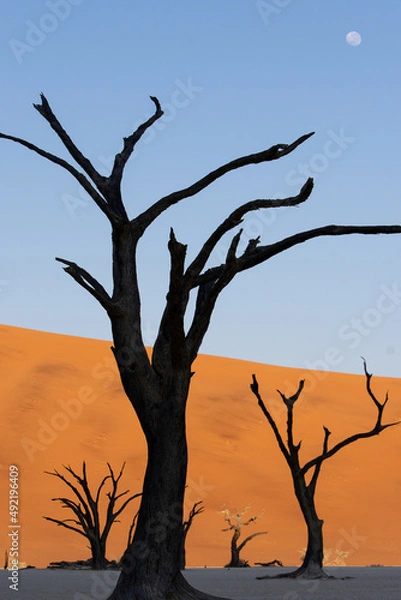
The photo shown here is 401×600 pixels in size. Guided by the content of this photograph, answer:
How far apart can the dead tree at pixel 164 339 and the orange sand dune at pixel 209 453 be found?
16.6 metres

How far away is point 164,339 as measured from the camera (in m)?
9.49

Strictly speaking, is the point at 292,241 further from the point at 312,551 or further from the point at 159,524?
the point at 312,551

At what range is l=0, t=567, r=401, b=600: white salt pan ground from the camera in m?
10.7

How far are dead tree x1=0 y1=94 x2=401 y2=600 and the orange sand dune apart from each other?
16.6 meters

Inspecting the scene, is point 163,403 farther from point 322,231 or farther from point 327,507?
point 327,507

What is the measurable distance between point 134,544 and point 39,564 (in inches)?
A: 641

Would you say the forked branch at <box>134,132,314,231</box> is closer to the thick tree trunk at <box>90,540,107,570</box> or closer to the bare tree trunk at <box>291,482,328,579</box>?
the bare tree trunk at <box>291,482,328,579</box>

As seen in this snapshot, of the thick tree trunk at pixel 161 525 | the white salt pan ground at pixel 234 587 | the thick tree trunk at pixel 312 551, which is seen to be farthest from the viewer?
the thick tree trunk at pixel 312 551

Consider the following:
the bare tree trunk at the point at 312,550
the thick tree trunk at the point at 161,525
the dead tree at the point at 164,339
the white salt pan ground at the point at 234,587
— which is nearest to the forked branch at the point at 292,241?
the dead tree at the point at 164,339

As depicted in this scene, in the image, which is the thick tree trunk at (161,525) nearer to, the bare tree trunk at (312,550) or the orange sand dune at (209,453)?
the bare tree trunk at (312,550)

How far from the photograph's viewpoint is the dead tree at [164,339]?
8.97 meters

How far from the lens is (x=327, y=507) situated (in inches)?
1321

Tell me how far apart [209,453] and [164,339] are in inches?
1110

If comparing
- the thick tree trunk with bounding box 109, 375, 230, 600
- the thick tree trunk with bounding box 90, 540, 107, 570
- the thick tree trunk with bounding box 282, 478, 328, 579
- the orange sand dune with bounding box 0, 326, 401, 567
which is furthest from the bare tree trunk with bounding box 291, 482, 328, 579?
the orange sand dune with bounding box 0, 326, 401, 567
